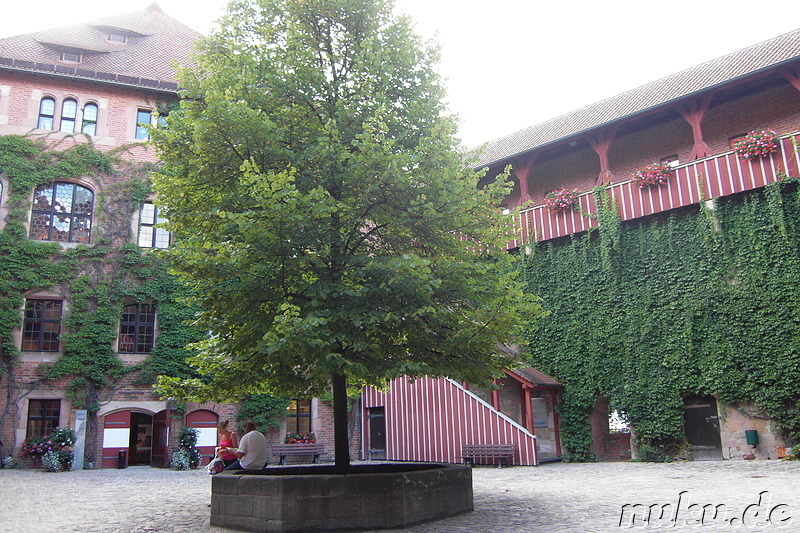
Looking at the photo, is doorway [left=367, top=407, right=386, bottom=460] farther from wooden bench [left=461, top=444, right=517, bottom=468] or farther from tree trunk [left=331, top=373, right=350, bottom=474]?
tree trunk [left=331, top=373, right=350, bottom=474]

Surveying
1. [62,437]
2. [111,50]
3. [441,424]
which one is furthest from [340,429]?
[111,50]

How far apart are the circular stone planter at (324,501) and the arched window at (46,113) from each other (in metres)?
18.5

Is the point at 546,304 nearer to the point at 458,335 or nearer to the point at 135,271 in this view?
the point at 458,335

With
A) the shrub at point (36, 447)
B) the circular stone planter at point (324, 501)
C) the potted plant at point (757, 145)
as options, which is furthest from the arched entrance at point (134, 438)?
the potted plant at point (757, 145)

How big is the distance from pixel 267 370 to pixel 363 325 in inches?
57.2

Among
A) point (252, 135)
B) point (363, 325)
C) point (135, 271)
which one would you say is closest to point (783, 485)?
point (363, 325)

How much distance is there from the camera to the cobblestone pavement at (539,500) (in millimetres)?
7469

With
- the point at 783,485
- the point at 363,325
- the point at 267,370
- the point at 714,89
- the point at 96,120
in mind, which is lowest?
the point at 783,485

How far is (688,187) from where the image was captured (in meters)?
16.3

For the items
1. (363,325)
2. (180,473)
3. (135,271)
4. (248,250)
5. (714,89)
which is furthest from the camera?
(135,271)

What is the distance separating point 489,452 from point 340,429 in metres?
9.55

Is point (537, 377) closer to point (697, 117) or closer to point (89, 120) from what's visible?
point (697, 117)

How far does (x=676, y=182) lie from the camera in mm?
16484

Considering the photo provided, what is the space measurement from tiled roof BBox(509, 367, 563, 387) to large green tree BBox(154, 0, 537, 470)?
8547 mm
